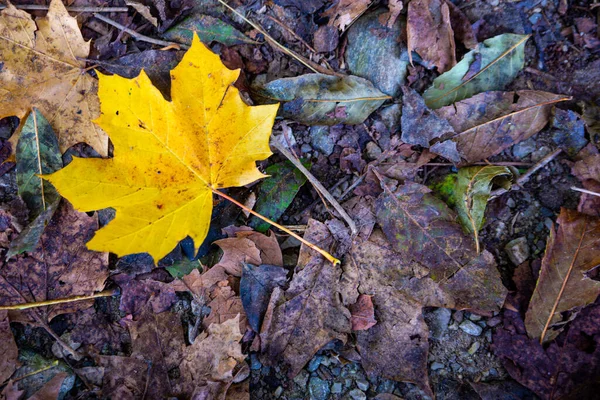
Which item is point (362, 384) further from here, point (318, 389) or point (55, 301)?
point (55, 301)

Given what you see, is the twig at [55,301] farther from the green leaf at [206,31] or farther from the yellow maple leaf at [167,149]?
the green leaf at [206,31]

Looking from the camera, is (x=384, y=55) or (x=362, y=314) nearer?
(x=362, y=314)

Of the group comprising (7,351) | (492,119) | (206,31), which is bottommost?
(7,351)

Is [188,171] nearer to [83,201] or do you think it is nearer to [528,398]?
[83,201]

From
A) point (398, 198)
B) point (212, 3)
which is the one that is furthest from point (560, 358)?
point (212, 3)

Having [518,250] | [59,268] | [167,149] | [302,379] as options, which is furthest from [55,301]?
[518,250]

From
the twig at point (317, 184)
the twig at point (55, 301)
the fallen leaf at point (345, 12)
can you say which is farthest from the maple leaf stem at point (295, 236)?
the fallen leaf at point (345, 12)
